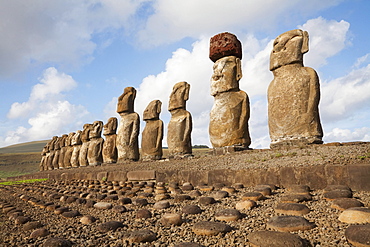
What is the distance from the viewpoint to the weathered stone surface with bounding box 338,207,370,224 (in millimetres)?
2055

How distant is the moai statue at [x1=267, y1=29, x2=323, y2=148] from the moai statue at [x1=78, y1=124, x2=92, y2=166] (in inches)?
531

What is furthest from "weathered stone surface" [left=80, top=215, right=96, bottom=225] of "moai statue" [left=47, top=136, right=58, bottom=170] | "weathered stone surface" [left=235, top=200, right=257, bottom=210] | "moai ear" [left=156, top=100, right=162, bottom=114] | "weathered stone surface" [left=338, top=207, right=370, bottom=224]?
"moai statue" [left=47, top=136, right=58, bottom=170]

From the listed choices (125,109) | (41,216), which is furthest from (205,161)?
(125,109)

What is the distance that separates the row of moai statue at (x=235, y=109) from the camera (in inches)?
275

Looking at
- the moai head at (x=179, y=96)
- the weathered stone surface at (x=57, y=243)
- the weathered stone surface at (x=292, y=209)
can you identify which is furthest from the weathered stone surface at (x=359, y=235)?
the moai head at (x=179, y=96)

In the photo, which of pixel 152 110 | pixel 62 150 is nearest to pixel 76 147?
pixel 62 150

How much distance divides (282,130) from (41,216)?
5.80m

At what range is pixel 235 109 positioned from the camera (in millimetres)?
8367

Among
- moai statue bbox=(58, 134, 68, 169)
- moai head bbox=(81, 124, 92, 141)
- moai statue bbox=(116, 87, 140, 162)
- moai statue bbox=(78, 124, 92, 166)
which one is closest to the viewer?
moai statue bbox=(116, 87, 140, 162)

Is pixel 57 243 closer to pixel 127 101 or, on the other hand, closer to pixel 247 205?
pixel 247 205

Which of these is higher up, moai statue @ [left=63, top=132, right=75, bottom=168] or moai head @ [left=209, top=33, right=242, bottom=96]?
moai head @ [left=209, top=33, right=242, bottom=96]

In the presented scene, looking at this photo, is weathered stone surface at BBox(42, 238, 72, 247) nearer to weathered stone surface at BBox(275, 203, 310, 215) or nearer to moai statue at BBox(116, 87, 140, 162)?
weathered stone surface at BBox(275, 203, 310, 215)

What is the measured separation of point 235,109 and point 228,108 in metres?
0.21

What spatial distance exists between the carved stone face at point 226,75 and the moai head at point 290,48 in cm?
135
